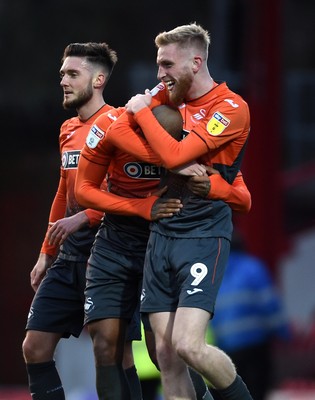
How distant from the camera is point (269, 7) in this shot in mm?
14219

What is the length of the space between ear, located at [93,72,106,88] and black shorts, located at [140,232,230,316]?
1.05 meters

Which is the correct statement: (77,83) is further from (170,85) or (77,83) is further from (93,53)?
(170,85)

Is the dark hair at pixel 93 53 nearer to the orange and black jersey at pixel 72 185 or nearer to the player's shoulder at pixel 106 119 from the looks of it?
the orange and black jersey at pixel 72 185

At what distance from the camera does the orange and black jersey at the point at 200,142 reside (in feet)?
21.5

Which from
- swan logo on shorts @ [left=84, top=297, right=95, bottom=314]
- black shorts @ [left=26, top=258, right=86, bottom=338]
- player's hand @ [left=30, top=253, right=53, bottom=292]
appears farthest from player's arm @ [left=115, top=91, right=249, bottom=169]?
player's hand @ [left=30, top=253, right=53, bottom=292]

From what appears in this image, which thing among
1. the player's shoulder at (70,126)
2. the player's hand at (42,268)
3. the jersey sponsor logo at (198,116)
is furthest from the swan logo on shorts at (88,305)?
the jersey sponsor logo at (198,116)

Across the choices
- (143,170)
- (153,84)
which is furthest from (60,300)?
(153,84)

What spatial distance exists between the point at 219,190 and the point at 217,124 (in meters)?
0.33

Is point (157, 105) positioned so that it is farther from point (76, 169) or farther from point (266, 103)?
point (266, 103)

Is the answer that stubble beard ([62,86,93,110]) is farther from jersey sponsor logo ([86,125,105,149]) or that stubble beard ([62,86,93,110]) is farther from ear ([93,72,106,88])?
jersey sponsor logo ([86,125,105,149])

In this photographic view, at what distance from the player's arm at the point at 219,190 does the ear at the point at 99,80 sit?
3.27ft

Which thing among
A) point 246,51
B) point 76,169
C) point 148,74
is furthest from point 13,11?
point 76,169

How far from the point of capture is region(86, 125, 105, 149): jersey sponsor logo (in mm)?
6846

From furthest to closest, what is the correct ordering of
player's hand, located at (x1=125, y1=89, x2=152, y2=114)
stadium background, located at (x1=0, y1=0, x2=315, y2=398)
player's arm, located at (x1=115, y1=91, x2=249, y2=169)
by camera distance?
stadium background, located at (x1=0, y1=0, x2=315, y2=398) → player's hand, located at (x1=125, y1=89, x2=152, y2=114) → player's arm, located at (x1=115, y1=91, x2=249, y2=169)
